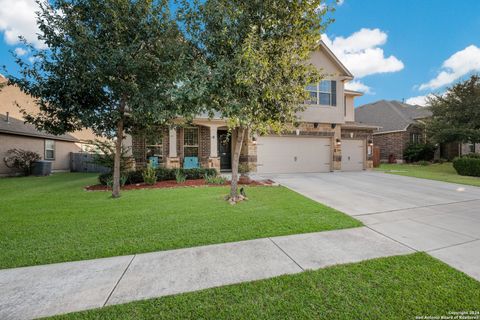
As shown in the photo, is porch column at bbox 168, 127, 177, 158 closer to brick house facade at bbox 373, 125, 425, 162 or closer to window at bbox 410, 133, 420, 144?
brick house facade at bbox 373, 125, 425, 162

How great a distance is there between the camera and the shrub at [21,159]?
494 inches

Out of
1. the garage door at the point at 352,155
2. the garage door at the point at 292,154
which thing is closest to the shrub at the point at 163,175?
the garage door at the point at 292,154

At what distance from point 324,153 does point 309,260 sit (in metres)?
11.2

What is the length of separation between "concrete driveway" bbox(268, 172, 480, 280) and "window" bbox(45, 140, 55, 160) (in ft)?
57.1

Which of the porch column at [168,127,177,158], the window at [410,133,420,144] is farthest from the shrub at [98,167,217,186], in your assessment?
the window at [410,133,420,144]

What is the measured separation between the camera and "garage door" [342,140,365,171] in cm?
1366

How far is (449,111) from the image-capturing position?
49.2ft

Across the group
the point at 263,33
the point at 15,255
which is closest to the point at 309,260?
the point at 15,255

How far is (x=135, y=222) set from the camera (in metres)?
4.32

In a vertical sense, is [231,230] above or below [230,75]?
below

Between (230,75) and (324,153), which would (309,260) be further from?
(324,153)

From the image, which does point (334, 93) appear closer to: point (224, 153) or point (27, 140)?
point (224, 153)

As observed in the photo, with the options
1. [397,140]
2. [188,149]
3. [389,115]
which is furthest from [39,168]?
[389,115]

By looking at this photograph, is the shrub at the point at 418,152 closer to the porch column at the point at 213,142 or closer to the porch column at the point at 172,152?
the porch column at the point at 213,142
